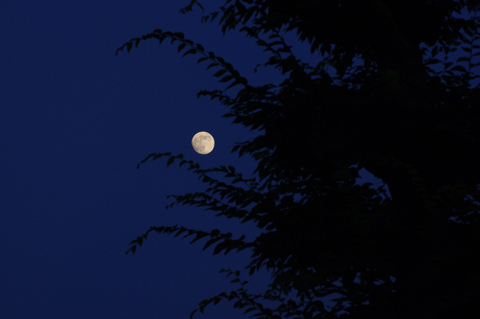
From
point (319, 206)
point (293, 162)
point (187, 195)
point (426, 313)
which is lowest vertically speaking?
point (426, 313)

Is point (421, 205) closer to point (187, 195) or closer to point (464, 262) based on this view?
point (464, 262)

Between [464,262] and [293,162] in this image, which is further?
[293,162]

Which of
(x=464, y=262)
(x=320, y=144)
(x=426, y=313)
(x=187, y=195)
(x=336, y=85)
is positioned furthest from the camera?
(x=336, y=85)

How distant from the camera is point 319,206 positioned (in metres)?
4.42

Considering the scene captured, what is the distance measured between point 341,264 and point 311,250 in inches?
16.2

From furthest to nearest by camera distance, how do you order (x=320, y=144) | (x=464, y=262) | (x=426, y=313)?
(x=320, y=144) → (x=464, y=262) → (x=426, y=313)

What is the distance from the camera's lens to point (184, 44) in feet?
13.6

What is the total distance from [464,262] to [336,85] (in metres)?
2.26

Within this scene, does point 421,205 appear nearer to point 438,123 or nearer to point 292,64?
point 438,123

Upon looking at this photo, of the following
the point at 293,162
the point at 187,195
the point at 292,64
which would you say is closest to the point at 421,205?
the point at 293,162

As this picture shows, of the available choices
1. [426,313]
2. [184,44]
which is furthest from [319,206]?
[184,44]

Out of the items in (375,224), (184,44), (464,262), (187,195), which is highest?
(184,44)

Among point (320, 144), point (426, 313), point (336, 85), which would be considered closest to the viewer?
point (426, 313)

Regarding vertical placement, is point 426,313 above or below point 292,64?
below
